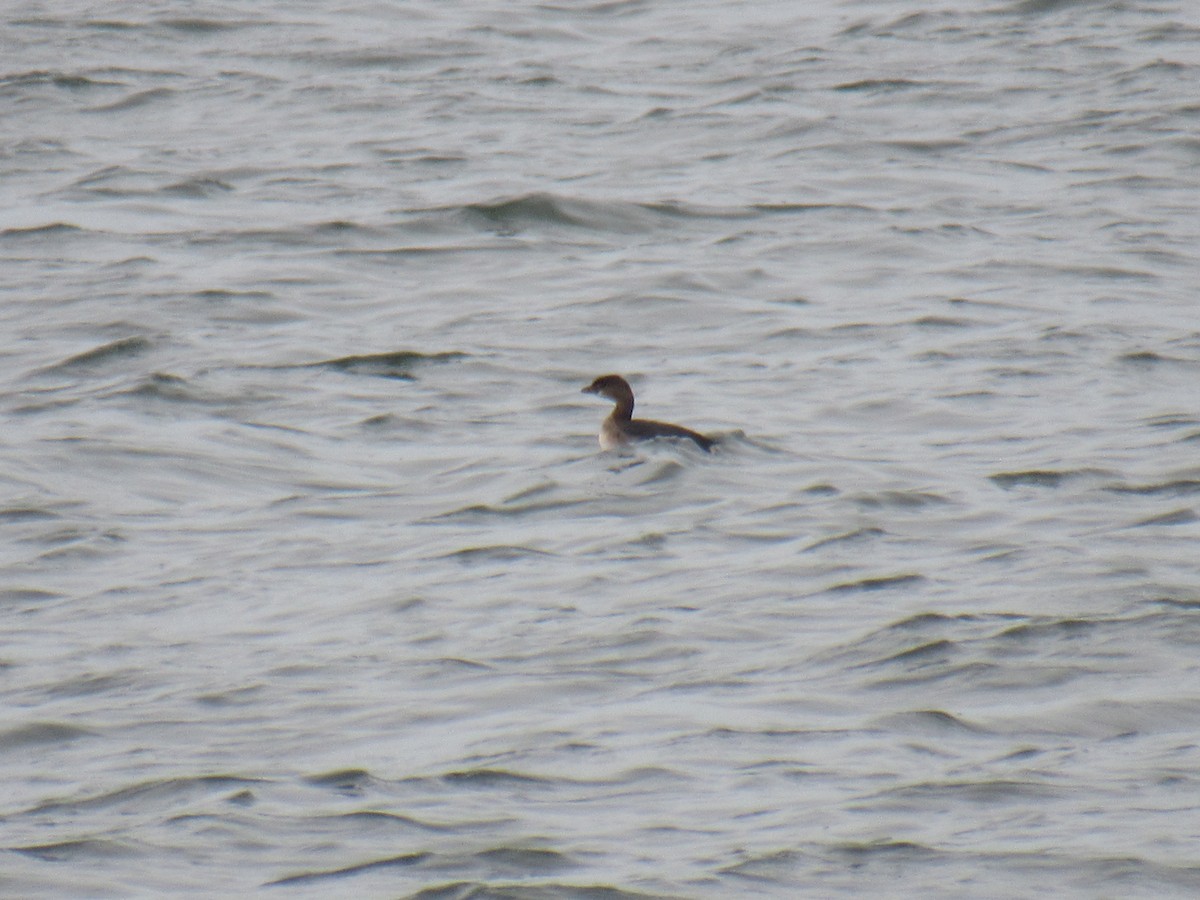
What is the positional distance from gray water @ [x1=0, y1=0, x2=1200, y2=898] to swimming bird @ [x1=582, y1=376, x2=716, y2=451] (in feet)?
0.30

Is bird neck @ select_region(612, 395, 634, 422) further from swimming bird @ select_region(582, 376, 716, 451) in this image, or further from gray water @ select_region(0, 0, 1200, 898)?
gray water @ select_region(0, 0, 1200, 898)

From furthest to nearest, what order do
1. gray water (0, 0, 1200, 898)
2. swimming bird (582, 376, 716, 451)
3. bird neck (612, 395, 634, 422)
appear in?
bird neck (612, 395, 634, 422), swimming bird (582, 376, 716, 451), gray water (0, 0, 1200, 898)

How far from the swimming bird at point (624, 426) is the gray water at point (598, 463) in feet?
0.30

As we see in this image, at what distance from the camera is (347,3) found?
2336 cm

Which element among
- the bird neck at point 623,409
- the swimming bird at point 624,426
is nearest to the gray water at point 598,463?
the swimming bird at point 624,426

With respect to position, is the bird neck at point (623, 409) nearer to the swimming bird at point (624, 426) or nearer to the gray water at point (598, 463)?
the swimming bird at point (624, 426)

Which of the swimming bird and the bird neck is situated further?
the bird neck

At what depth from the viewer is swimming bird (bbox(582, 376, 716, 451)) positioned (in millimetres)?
10961

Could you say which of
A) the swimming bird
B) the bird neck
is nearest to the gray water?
the swimming bird

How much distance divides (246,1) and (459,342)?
11.1m

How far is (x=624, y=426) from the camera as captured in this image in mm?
11016

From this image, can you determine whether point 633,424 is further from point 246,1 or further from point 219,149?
point 246,1

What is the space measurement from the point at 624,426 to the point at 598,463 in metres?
0.26

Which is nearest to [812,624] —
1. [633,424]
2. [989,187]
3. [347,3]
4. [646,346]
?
[633,424]
